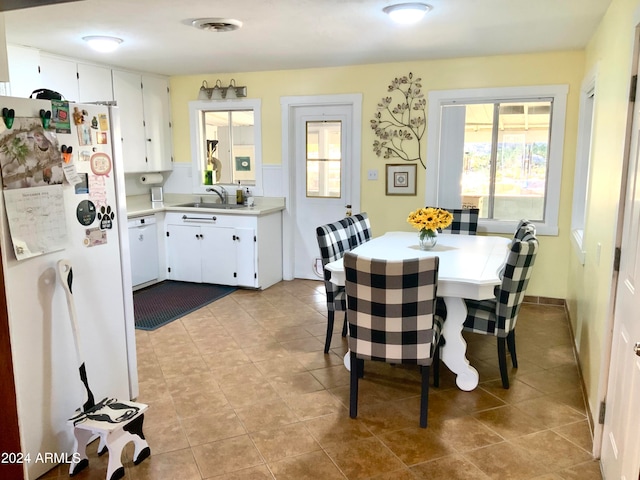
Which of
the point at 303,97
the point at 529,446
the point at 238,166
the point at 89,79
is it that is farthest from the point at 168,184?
the point at 529,446

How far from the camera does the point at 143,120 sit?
547 centimetres

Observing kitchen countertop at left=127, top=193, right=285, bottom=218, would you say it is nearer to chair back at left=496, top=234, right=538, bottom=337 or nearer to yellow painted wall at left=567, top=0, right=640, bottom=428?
chair back at left=496, top=234, right=538, bottom=337

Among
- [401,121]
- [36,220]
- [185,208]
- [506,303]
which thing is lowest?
[506,303]

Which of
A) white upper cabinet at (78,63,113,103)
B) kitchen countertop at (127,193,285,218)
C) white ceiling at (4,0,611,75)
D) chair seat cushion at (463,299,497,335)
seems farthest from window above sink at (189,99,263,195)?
chair seat cushion at (463,299,497,335)

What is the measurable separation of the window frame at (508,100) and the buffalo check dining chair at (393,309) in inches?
103

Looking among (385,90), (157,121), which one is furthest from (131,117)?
(385,90)

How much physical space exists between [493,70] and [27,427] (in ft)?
14.9

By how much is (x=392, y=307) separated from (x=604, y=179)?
1.47 meters

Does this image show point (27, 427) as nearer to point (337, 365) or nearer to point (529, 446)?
point (337, 365)

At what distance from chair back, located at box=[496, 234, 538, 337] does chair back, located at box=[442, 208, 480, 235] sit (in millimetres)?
1456

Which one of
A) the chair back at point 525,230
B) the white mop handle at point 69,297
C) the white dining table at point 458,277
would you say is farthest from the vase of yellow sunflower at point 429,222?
the white mop handle at point 69,297

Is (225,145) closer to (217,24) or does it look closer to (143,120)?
(143,120)

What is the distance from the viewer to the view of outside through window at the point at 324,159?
543 cm

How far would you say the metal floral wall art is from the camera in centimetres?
493
